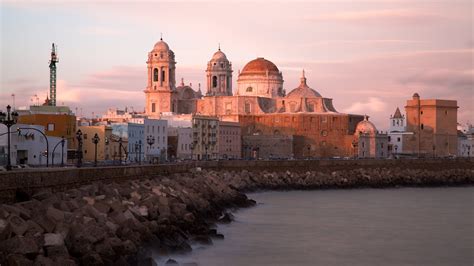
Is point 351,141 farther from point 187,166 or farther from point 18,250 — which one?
point 18,250

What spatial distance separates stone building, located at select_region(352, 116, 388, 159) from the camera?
9812 cm

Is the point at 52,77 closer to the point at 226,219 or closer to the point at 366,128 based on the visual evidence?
the point at 366,128

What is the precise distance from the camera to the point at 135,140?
76375 mm

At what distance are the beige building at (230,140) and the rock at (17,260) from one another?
76.5 meters

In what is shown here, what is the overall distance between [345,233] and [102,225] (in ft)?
47.8

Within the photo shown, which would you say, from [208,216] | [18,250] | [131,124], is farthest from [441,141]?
[18,250]

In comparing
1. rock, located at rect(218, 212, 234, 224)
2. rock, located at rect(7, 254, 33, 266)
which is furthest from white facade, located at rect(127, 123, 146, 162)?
rock, located at rect(7, 254, 33, 266)

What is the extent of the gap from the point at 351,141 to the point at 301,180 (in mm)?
37952

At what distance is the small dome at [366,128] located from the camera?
99125 millimetres

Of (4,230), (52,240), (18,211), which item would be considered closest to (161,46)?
(18,211)

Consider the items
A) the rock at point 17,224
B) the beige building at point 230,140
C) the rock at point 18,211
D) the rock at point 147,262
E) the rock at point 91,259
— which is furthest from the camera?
the beige building at point 230,140

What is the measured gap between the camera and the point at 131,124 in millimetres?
76250

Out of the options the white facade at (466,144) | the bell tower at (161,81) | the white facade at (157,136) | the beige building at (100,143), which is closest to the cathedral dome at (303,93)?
the bell tower at (161,81)

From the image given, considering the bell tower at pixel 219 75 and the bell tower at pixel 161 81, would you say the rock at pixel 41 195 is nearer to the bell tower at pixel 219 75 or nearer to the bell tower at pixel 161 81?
the bell tower at pixel 161 81
